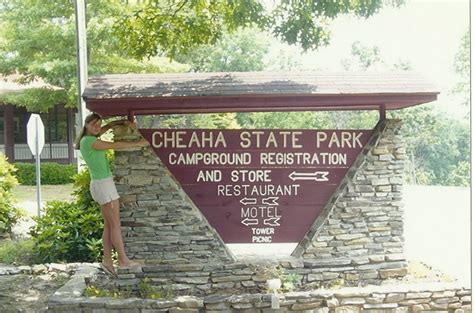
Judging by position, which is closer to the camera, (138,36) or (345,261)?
(345,261)

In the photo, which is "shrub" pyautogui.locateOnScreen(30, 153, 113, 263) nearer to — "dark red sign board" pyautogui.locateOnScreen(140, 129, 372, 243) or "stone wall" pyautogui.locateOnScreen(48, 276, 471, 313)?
"stone wall" pyautogui.locateOnScreen(48, 276, 471, 313)

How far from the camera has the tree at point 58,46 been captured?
47.9ft

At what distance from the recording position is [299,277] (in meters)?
5.29

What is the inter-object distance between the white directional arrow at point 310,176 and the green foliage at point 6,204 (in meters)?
5.29

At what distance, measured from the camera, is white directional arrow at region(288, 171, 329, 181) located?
5453 millimetres

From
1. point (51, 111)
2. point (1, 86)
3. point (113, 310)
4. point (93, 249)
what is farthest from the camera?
point (51, 111)

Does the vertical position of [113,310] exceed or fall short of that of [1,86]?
it falls short

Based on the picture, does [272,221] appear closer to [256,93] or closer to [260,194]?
[260,194]

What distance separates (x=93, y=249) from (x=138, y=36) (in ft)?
10.2

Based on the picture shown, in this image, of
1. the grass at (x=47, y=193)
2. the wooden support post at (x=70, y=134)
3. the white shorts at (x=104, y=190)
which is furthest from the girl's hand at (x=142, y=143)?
the wooden support post at (x=70, y=134)

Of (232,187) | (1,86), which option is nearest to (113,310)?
(232,187)

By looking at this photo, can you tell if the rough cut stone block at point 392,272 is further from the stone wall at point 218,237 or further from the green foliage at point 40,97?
the green foliage at point 40,97

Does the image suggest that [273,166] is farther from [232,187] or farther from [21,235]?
[21,235]

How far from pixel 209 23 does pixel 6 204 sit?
4.41m
